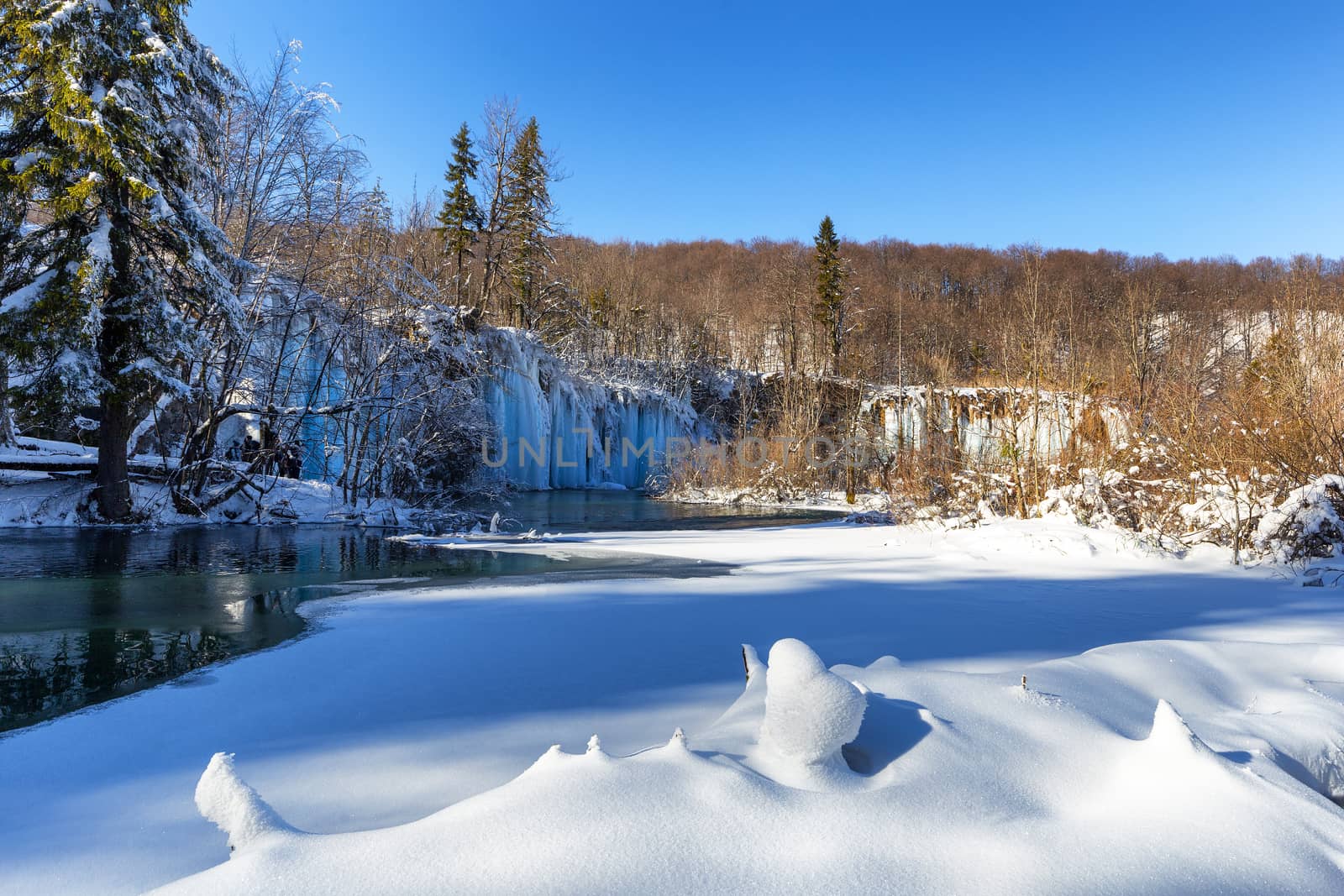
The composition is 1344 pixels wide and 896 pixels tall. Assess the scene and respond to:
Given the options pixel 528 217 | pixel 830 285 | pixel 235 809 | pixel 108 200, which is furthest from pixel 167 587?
pixel 830 285

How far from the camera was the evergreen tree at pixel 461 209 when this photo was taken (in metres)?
22.5

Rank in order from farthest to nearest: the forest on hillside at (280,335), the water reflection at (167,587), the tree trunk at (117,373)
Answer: the tree trunk at (117,373), the forest on hillside at (280,335), the water reflection at (167,587)

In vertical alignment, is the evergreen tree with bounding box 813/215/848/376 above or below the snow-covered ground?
above

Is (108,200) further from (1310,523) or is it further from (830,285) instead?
(830,285)

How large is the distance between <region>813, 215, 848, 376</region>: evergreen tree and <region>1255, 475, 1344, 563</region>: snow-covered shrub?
27.5m

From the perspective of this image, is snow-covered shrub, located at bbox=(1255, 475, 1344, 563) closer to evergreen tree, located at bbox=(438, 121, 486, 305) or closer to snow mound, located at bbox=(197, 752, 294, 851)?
snow mound, located at bbox=(197, 752, 294, 851)

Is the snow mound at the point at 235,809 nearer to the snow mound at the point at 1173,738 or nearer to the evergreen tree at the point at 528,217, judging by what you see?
the snow mound at the point at 1173,738

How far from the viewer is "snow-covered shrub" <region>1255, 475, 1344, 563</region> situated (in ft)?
15.5

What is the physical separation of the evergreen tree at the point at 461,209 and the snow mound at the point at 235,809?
73.0 ft

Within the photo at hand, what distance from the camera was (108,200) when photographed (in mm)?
7898

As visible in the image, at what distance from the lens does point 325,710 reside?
7.73 ft

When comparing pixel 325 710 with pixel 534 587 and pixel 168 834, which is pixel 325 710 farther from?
pixel 534 587

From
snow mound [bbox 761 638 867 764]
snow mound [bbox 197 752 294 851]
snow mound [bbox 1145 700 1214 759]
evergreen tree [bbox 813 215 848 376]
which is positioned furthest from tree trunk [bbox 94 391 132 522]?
evergreen tree [bbox 813 215 848 376]

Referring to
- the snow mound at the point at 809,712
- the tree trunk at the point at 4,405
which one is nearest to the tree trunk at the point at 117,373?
the tree trunk at the point at 4,405
